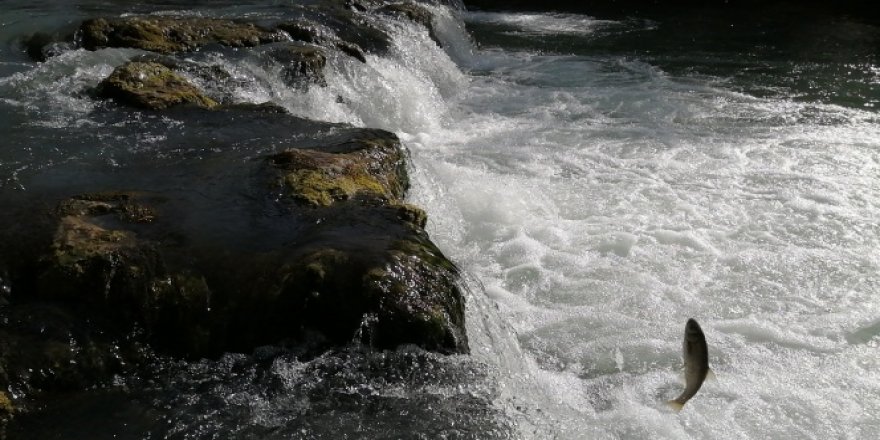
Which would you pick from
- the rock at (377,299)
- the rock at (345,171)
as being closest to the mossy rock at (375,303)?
the rock at (377,299)

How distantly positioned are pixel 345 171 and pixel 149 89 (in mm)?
2785

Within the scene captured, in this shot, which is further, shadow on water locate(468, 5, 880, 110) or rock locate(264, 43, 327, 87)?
shadow on water locate(468, 5, 880, 110)

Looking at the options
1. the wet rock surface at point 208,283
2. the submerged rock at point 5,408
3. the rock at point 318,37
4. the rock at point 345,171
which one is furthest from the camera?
the rock at point 318,37

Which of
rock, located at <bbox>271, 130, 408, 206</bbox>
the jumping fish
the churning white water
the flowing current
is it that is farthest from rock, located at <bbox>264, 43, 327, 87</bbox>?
the jumping fish

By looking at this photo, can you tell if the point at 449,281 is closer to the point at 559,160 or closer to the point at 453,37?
the point at 559,160

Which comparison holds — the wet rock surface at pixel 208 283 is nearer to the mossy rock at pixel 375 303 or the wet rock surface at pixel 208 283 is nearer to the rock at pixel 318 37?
the mossy rock at pixel 375 303

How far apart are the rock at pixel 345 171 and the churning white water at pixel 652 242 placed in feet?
1.90

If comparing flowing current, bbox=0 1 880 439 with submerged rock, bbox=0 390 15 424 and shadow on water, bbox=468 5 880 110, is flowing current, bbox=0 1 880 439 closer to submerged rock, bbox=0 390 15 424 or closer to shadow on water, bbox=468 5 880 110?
shadow on water, bbox=468 5 880 110

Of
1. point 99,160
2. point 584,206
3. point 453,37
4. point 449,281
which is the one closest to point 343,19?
point 453,37

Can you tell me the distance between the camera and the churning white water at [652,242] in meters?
4.15

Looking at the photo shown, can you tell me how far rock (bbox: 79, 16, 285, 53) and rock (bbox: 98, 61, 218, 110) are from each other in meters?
1.39

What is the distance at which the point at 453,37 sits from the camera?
1320cm

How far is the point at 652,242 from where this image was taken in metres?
6.11

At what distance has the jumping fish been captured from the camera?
3154 mm
